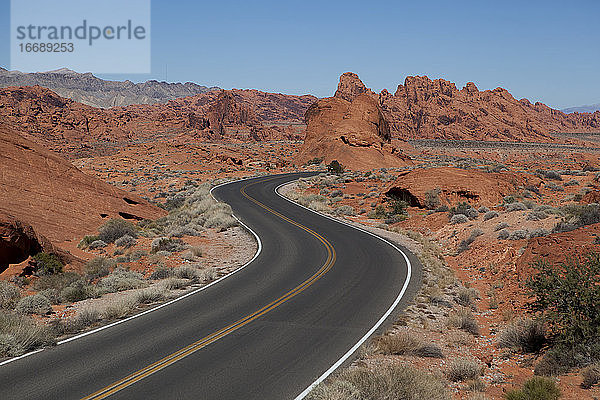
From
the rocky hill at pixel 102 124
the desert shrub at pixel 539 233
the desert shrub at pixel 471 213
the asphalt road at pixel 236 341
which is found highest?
the rocky hill at pixel 102 124

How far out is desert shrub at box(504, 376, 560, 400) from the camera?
23.5 ft

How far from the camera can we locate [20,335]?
9.92m

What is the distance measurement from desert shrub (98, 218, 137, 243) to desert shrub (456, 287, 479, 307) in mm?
17302

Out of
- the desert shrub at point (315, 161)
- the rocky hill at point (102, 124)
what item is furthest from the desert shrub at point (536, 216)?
the rocky hill at point (102, 124)

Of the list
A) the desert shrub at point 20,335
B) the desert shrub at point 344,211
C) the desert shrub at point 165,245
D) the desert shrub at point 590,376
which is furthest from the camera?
the desert shrub at point 344,211

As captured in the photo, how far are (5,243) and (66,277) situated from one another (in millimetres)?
2381

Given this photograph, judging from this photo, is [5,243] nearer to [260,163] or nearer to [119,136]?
[260,163]

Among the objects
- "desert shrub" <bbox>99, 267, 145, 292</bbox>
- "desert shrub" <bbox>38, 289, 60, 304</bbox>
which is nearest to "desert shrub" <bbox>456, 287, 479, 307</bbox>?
"desert shrub" <bbox>99, 267, 145, 292</bbox>

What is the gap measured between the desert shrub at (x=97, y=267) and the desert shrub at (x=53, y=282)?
3.04 feet

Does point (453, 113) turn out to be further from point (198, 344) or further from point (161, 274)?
point (198, 344)

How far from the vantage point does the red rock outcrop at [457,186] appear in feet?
103

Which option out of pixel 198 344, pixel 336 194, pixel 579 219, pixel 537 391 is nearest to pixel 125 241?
pixel 198 344

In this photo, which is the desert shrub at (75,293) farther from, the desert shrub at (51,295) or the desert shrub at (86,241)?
the desert shrub at (86,241)

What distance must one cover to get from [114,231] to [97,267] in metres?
5.26
